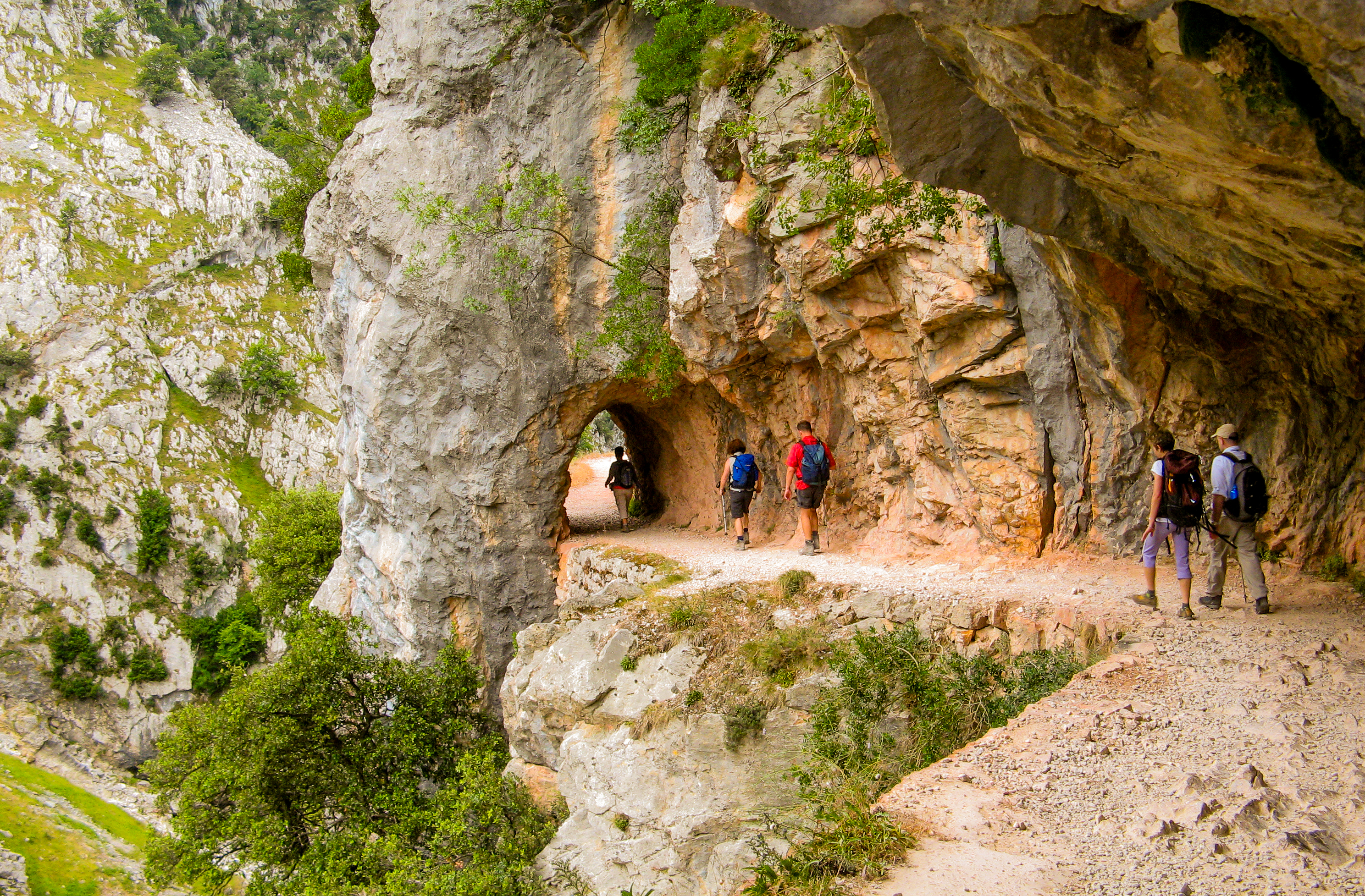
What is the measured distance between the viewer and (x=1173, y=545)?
7.36 meters

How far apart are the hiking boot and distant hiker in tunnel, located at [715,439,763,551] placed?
20.7ft

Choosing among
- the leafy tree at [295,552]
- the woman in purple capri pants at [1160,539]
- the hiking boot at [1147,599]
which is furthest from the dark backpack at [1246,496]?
the leafy tree at [295,552]

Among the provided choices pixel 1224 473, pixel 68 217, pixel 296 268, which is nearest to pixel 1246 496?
pixel 1224 473

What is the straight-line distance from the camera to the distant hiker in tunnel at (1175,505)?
6898mm

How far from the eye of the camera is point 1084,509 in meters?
9.29

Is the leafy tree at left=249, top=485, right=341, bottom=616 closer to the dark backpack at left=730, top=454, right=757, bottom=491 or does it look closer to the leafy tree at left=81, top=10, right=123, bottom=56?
the dark backpack at left=730, top=454, right=757, bottom=491

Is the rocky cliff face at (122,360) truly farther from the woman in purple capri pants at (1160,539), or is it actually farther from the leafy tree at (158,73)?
the woman in purple capri pants at (1160,539)

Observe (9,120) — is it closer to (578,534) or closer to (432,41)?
(432,41)

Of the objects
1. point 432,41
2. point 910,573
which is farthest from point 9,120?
point 910,573

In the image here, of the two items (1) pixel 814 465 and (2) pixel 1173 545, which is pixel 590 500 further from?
(2) pixel 1173 545

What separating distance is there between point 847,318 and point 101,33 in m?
70.3

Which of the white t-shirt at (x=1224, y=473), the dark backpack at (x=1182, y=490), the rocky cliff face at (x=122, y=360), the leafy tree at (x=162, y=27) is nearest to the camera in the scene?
the white t-shirt at (x=1224, y=473)

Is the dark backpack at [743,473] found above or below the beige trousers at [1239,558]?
above

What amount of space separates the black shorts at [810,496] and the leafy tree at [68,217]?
5531 centimetres
